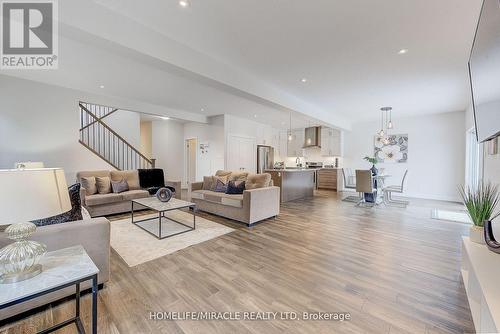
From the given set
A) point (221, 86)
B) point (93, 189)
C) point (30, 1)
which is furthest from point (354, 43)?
point (93, 189)

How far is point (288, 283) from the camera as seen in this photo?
6.73 feet

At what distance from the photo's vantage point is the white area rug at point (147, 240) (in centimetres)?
262

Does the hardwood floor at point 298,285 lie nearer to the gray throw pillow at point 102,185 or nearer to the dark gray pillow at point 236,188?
the dark gray pillow at point 236,188

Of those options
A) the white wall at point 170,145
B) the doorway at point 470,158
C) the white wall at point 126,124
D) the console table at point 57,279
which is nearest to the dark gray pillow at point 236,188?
the console table at point 57,279

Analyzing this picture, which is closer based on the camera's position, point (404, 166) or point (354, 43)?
point (354, 43)

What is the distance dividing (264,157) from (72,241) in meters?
7.33

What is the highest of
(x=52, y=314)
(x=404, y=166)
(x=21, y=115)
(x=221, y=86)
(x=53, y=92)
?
(x=53, y=92)

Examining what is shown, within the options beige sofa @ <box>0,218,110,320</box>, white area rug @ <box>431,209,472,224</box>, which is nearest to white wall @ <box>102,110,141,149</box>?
beige sofa @ <box>0,218,110,320</box>

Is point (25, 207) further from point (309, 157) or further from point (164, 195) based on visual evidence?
point (309, 157)

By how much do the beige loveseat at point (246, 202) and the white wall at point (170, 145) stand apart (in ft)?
13.1

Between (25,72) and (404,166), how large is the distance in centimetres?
985

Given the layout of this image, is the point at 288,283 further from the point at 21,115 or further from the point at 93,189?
the point at 21,115

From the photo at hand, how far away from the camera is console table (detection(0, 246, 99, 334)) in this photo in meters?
1.03

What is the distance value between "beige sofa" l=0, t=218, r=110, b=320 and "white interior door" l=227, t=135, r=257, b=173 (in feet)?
16.9
